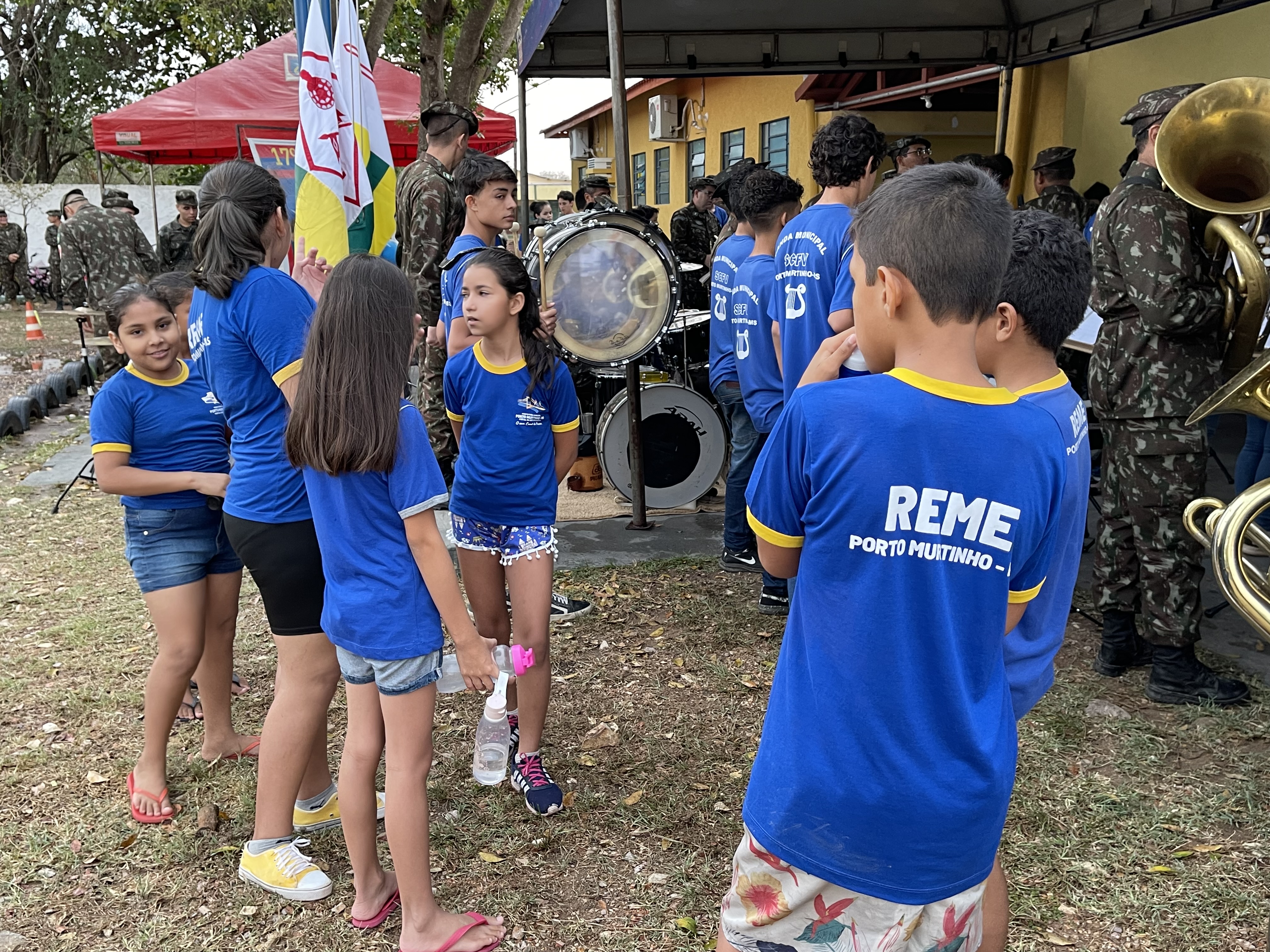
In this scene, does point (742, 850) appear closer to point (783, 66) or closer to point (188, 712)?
point (188, 712)

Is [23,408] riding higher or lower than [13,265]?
lower

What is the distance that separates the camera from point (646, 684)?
4.19 metres

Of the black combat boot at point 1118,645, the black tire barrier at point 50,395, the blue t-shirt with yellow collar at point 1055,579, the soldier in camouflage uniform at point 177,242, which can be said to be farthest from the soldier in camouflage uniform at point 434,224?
the soldier in camouflage uniform at point 177,242

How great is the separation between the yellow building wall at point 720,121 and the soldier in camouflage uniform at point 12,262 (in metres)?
11.9

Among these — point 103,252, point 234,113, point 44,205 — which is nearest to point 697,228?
point 234,113

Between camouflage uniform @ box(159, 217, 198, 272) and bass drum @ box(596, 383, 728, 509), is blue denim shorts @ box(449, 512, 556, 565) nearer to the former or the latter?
bass drum @ box(596, 383, 728, 509)

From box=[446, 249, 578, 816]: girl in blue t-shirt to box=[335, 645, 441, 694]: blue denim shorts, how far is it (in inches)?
26.2

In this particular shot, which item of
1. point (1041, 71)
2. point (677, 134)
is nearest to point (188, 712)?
point (1041, 71)

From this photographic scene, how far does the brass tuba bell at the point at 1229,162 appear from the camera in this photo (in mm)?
3395

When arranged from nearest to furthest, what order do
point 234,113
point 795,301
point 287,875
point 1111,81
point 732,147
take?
1. point 287,875
2. point 795,301
3. point 1111,81
4. point 234,113
5. point 732,147

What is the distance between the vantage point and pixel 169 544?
3193 mm

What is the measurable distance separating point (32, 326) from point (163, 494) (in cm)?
1358

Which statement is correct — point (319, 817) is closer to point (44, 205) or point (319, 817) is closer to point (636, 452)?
point (636, 452)

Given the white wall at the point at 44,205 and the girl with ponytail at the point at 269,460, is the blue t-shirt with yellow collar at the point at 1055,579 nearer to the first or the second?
the girl with ponytail at the point at 269,460
